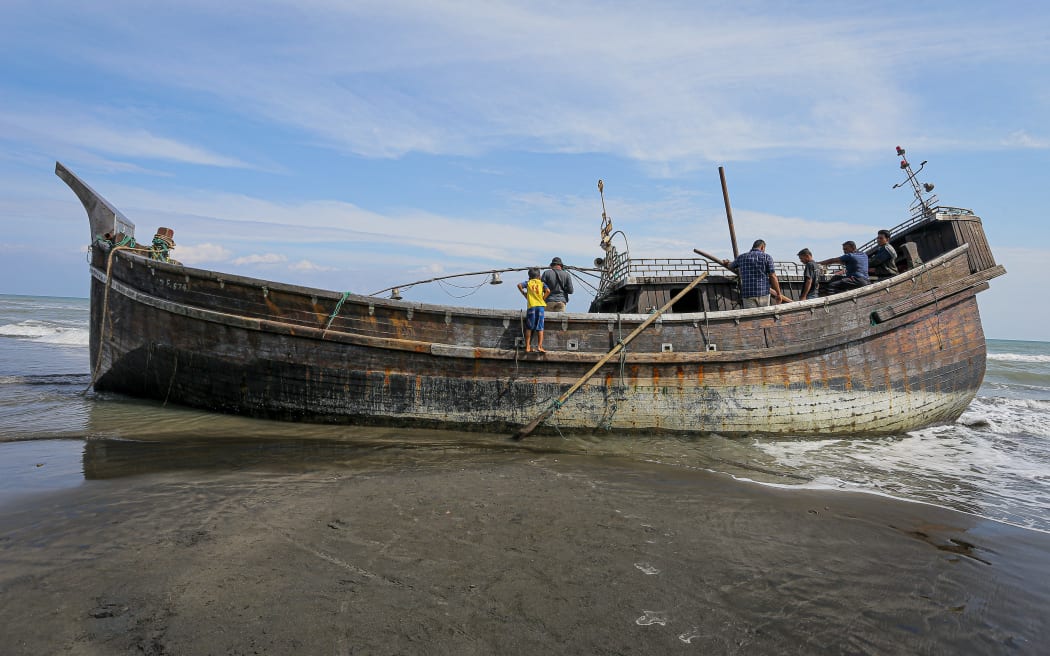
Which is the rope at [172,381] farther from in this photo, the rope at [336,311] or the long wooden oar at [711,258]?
the long wooden oar at [711,258]

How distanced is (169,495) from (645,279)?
8822mm

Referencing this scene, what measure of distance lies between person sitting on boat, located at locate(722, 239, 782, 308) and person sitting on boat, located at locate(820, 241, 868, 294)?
209 cm

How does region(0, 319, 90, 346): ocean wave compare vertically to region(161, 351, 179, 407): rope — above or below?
above

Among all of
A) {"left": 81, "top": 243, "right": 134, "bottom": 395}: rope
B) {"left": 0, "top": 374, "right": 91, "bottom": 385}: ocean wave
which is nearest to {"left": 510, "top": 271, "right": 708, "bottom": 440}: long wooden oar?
{"left": 81, "top": 243, "right": 134, "bottom": 395}: rope

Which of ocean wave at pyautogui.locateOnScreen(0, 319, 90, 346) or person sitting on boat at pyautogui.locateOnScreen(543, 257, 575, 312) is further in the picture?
ocean wave at pyautogui.locateOnScreen(0, 319, 90, 346)

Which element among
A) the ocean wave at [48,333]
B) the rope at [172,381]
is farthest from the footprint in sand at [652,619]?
the ocean wave at [48,333]

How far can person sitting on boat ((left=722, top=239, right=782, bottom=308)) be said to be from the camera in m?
9.36

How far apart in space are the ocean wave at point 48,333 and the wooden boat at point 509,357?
19589 mm

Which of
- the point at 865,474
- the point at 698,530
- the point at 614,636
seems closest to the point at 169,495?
the point at 614,636

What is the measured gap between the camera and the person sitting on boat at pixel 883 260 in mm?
10359

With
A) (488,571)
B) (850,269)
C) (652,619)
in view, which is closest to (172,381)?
(488,571)

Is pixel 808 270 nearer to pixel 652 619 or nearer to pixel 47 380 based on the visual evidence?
pixel 652 619

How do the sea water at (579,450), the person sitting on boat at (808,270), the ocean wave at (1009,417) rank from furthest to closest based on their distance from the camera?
1. the ocean wave at (1009,417)
2. the person sitting on boat at (808,270)
3. the sea water at (579,450)

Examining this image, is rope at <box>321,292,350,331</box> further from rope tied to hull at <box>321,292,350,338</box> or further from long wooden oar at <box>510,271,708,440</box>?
long wooden oar at <box>510,271,708,440</box>
